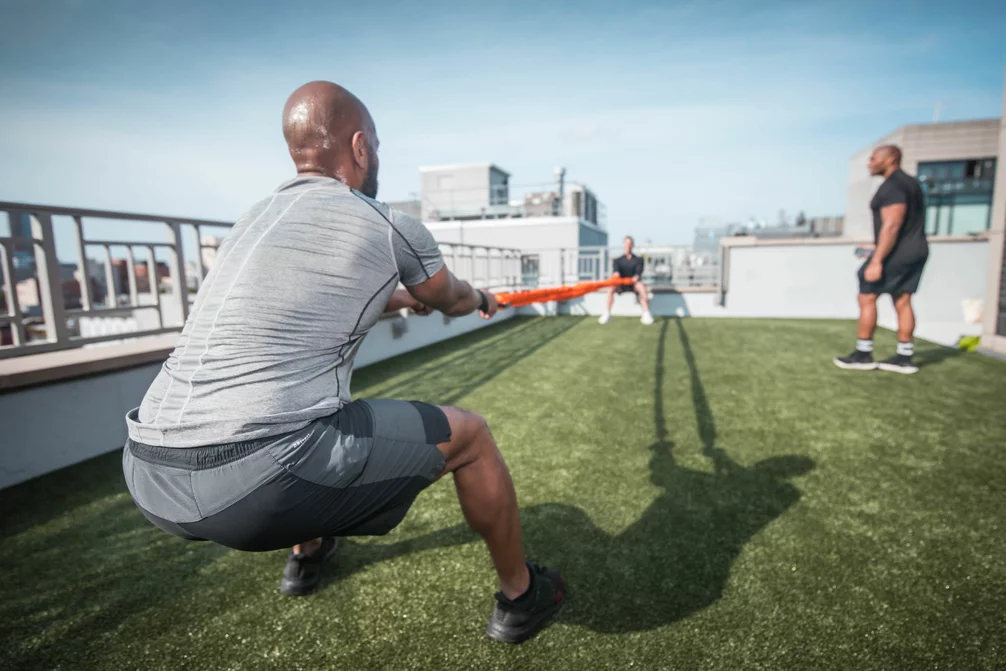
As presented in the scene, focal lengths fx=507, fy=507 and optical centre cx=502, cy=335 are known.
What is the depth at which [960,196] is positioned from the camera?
2631 centimetres

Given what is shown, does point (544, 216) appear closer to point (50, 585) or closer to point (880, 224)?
point (880, 224)

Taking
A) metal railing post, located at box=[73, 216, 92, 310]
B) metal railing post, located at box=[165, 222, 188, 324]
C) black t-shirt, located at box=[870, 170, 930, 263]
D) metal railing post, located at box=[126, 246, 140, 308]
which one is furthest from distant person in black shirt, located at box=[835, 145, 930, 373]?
metal railing post, located at box=[126, 246, 140, 308]

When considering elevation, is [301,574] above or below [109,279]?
below

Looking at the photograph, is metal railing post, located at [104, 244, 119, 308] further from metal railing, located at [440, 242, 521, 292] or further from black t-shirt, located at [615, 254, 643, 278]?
black t-shirt, located at [615, 254, 643, 278]

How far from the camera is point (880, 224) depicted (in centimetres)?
482

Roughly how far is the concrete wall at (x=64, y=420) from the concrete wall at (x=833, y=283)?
1068 cm

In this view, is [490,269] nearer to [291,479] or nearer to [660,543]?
[660,543]

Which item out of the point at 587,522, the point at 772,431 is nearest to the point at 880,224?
the point at 772,431

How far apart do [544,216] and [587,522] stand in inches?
685

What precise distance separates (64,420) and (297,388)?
9.41 feet

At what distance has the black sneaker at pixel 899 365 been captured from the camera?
191 inches

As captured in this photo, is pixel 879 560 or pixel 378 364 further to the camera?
pixel 378 364

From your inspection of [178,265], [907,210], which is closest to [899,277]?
[907,210]

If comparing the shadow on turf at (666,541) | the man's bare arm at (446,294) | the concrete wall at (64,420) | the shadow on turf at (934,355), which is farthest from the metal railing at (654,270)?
the man's bare arm at (446,294)
